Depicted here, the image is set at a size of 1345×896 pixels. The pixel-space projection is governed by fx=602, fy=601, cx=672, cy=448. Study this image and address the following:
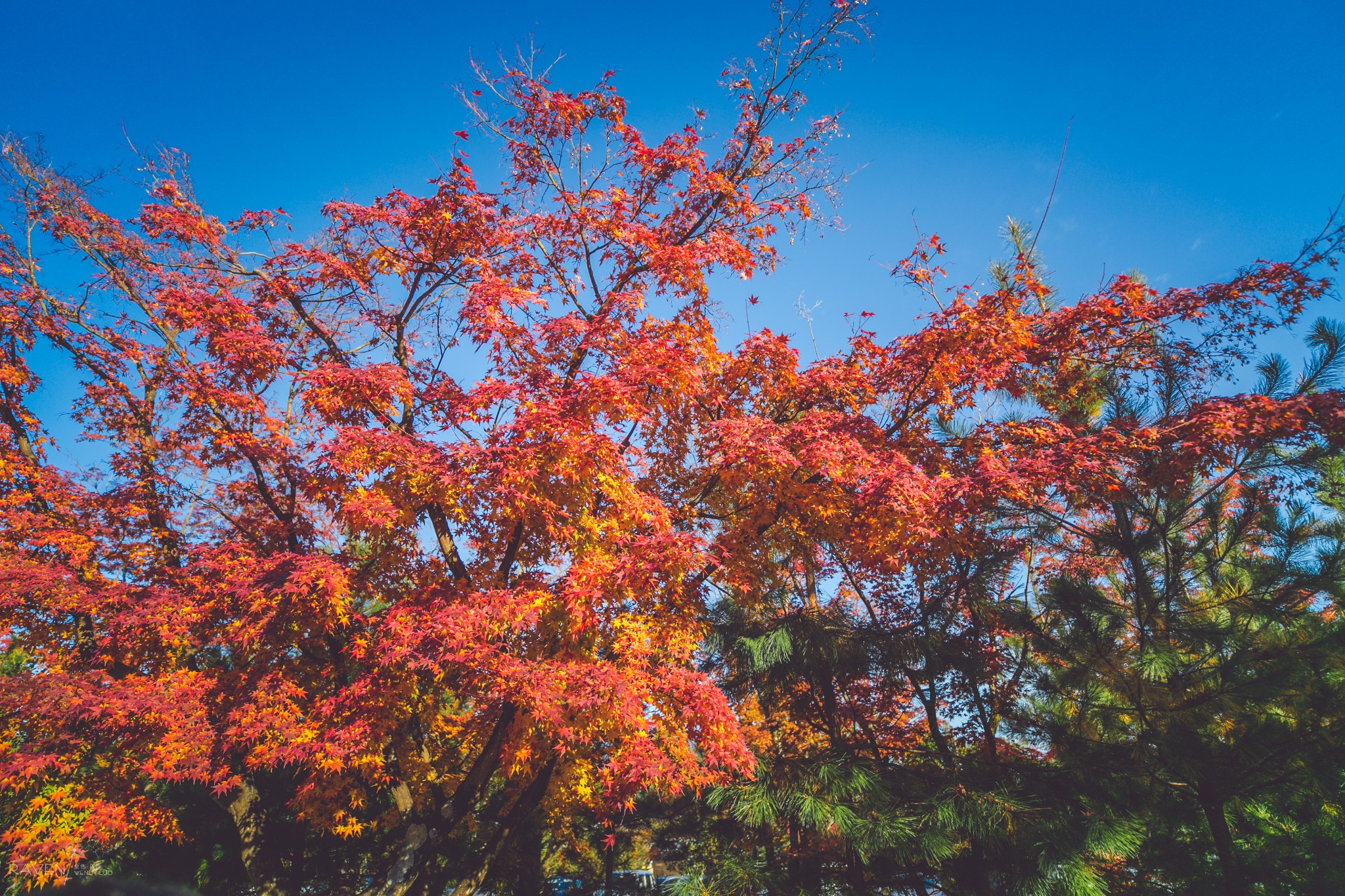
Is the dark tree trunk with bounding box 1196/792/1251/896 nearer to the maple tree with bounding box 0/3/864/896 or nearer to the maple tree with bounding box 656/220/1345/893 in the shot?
the maple tree with bounding box 656/220/1345/893

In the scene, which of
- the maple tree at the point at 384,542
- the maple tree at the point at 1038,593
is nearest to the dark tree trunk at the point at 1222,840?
the maple tree at the point at 1038,593

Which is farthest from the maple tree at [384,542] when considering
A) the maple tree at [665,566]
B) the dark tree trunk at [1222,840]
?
the dark tree trunk at [1222,840]

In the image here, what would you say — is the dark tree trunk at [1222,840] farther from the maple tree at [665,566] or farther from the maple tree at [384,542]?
the maple tree at [384,542]

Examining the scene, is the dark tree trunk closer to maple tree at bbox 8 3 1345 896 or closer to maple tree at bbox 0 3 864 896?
maple tree at bbox 8 3 1345 896

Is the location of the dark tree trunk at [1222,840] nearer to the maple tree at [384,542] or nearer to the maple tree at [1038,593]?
the maple tree at [1038,593]

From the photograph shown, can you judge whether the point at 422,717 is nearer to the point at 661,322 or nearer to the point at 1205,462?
the point at 661,322

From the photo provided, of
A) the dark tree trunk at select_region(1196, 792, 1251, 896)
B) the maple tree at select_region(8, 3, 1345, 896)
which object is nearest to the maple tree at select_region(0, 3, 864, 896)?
the maple tree at select_region(8, 3, 1345, 896)

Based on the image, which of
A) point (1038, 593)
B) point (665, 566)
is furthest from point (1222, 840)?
point (665, 566)

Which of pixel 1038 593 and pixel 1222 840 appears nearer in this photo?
pixel 1222 840

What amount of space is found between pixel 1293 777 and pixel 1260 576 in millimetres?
1979

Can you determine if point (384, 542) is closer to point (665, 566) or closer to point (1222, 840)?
point (665, 566)

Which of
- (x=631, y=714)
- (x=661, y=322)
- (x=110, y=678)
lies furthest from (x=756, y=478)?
(x=110, y=678)

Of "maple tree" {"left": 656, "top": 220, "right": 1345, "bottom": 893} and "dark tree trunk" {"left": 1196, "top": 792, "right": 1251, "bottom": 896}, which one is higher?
"maple tree" {"left": 656, "top": 220, "right": 1345, "bottom": 893}

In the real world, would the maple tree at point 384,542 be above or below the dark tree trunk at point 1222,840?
above
